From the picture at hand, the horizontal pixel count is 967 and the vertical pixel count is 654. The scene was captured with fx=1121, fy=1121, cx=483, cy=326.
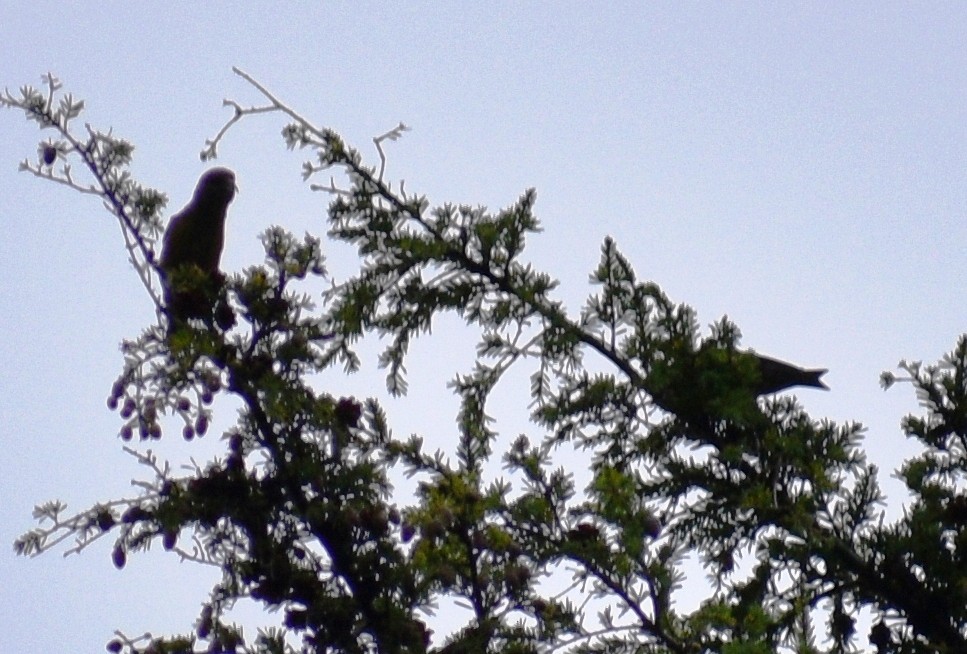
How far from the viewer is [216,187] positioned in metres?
5.53

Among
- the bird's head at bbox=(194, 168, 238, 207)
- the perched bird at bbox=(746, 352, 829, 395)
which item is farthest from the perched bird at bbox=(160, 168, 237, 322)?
the perched bird at bbox=(746, 352, 829, 395)

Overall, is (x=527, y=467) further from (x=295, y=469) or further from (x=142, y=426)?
(x=142, y=426)

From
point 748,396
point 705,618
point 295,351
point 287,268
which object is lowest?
point 705,618

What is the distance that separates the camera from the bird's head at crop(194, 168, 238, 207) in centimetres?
543

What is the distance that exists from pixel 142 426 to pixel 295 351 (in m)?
0.60

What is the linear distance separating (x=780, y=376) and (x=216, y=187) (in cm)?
317

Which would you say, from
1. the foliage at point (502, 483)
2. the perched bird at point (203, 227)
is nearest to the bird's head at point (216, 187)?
the perched bird at point (203, 227)

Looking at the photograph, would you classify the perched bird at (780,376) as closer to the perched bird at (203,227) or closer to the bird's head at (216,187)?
the perched bird at (203,227)

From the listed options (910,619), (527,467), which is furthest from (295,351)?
(910,619)

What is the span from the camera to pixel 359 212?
3.12 metres

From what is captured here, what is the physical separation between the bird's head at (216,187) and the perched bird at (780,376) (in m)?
3.02

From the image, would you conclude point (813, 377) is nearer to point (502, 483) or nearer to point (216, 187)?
point (502, 483)

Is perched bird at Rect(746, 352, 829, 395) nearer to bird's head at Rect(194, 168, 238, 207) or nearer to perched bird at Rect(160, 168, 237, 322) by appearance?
perched bird at Rect(160, 168, 237, 322)

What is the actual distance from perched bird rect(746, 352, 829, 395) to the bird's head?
9.91 ft
